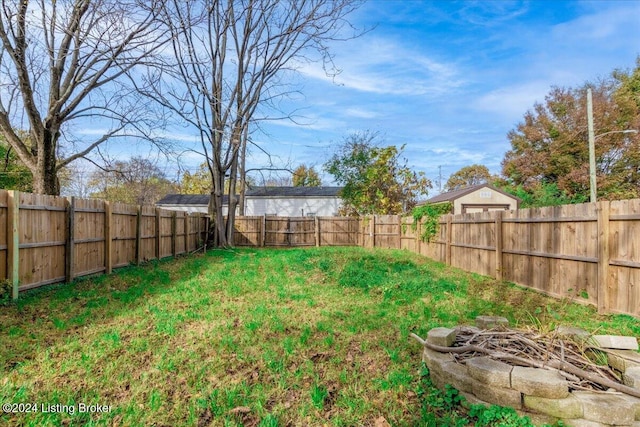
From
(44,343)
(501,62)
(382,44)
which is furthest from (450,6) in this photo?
(44,343)

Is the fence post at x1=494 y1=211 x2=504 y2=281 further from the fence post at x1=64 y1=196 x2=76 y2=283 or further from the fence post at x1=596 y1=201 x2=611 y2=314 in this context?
the fence post at x1=64 y1=196 x2=76 y2=283

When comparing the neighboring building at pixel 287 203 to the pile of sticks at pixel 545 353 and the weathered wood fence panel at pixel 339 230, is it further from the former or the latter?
the pile of sticks at pixel 545 353

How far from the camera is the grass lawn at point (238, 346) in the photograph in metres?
2.33

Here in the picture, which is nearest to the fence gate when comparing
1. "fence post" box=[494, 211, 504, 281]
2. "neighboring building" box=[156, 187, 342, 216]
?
"neighboring building" box=[156, 187, 342, 216]

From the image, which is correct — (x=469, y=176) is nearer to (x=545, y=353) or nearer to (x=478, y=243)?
→ (x=478, y=243)

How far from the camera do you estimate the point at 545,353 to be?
245 cm

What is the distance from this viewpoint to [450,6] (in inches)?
297

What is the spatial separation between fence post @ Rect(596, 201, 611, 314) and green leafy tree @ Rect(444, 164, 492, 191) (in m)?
38.7

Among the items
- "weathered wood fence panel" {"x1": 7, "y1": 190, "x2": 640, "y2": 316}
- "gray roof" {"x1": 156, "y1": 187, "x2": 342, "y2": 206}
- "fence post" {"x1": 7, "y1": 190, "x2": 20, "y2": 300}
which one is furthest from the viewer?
"gray roof" {"x1": 156, "y1": 187, "x2": 342, "y2": 206}

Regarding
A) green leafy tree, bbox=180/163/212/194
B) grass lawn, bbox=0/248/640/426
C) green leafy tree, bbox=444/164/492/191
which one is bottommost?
grass lawn, bbox=0/248/640/426

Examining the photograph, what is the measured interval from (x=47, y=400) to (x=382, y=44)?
8.84 metres

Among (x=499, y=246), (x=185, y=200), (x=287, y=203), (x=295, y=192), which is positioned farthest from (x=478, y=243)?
(x=185, y=200)

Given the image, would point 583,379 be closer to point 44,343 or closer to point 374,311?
point 374,311

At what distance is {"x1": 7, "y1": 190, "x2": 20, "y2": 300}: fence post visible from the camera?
185 inches
